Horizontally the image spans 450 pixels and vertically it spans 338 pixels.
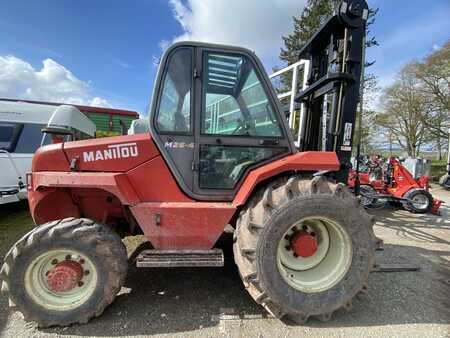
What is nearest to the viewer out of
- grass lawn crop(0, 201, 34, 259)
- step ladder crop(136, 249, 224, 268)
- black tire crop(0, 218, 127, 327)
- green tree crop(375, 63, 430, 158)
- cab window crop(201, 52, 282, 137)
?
black tire crop(0, 218, 127, 327)

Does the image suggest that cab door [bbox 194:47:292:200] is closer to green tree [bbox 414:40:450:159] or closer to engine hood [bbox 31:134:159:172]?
engine hood [bbox 31:134:159:172]

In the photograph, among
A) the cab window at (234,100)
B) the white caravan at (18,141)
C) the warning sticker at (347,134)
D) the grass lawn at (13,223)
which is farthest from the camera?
the white caravan at (18,141)

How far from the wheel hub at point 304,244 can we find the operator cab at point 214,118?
0.78 m

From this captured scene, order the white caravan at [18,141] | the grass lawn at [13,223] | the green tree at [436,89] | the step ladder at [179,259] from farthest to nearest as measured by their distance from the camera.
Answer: the green tree at [436,89] < the white caravan at [18,141] < the grass lawn at [13,223] < the step ladder at [179,259]

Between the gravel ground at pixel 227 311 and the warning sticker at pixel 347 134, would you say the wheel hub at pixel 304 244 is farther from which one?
the warning sticker at pixel 347 134

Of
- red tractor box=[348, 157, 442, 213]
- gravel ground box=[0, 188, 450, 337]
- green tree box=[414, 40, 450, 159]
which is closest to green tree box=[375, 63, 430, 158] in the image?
green tree box=[414, 40, 450, 159]

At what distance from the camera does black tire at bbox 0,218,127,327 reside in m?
2.32

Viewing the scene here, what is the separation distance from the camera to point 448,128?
2002 cm

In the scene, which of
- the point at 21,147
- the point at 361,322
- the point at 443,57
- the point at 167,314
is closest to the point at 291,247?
the point at 361,322

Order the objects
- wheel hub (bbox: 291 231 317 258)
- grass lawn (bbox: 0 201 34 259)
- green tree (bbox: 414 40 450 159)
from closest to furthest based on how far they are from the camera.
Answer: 1. wheel hub (bbox: 291 231 317 258)
2. grass lawn (bbox: 0 201 34 259)
3. green tree (bbox: 414 40 450 159)

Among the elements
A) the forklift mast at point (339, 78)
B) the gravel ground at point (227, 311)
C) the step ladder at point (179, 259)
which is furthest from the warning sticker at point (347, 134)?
the step ladder at point (179, 259)

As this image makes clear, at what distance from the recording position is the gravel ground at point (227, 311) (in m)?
2.36

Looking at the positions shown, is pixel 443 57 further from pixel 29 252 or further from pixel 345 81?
A: pixel 29 252

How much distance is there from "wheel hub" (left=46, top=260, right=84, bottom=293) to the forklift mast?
298cm
